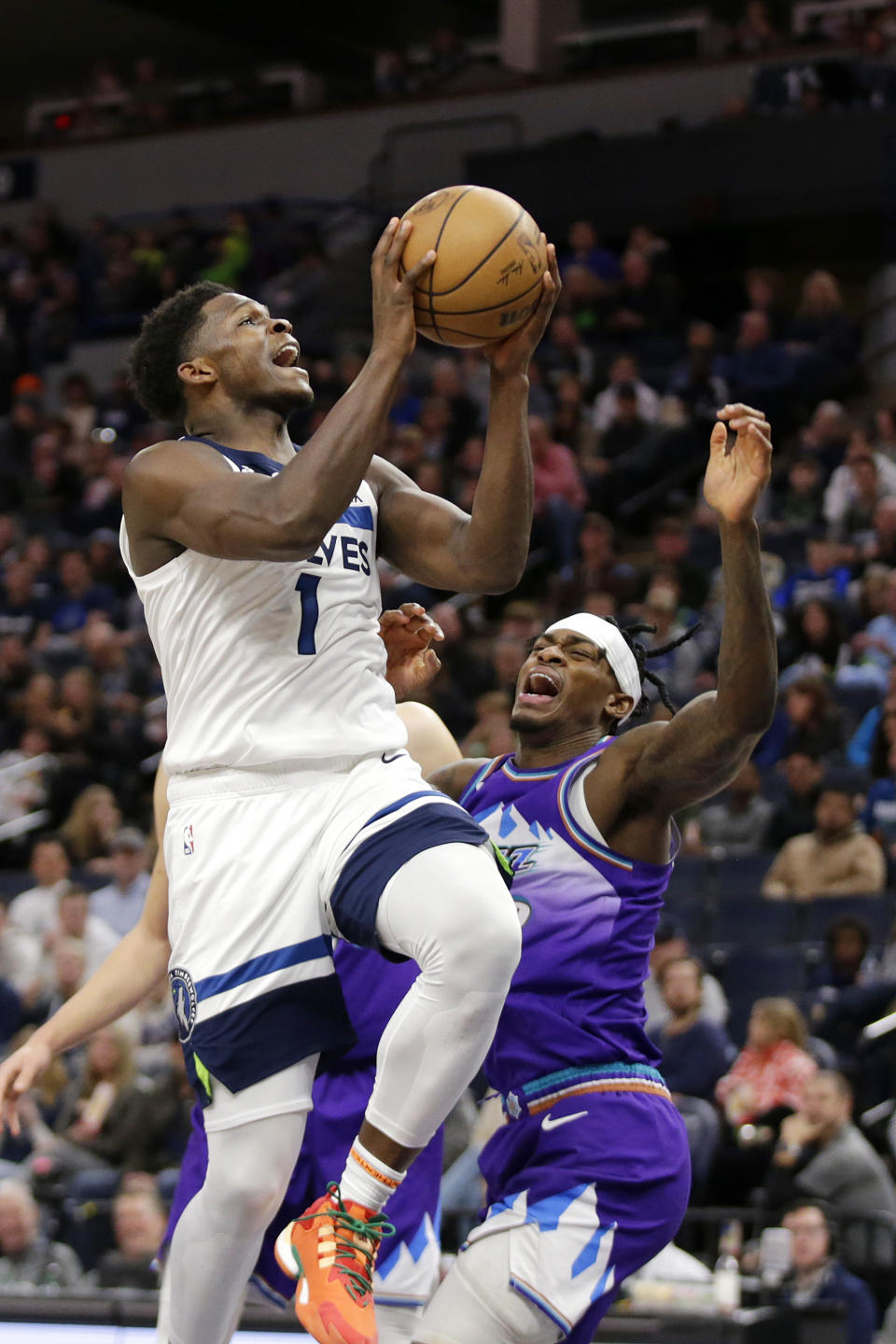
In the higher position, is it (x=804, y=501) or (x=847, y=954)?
(x=804, y=501)

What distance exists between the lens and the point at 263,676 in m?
3.42

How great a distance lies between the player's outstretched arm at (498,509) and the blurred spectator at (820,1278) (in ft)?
11.5

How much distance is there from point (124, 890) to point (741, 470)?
748 cm

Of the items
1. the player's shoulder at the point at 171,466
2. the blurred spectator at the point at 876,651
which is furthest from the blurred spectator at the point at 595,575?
the player's shoulder at the point at 171,466

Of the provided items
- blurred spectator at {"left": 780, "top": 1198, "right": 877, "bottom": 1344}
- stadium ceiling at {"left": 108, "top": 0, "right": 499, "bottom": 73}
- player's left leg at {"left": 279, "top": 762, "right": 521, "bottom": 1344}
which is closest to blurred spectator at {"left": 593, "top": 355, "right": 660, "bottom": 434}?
blurred spectator at {"left": 780, "top": 1198, "right": 877, "bottom": 1344}

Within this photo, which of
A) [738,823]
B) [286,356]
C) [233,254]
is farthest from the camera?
[233,254]

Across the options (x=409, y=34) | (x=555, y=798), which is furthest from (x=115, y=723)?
(x=409, y=34)

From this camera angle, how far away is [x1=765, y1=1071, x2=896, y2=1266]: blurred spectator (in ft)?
23.0

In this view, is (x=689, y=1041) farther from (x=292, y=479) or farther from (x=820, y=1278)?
(x=292, y=479)

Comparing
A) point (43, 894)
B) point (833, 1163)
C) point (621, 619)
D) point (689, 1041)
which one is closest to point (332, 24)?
point (621, 619)

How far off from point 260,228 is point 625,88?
3.94 metres

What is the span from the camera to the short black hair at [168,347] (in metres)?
3.66

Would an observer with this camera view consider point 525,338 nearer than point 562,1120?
Yes

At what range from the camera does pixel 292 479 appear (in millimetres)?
3188
